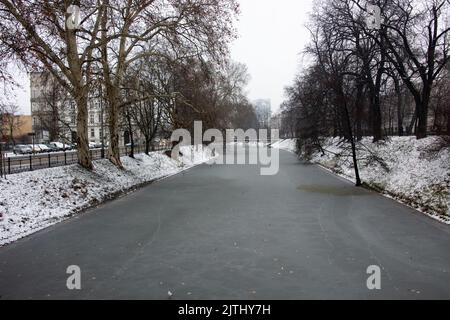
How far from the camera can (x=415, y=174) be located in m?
17.8

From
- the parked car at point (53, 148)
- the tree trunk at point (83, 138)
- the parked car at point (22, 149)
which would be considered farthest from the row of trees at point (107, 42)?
the parked car at point (53, 148)

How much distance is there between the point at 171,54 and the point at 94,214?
14.4m

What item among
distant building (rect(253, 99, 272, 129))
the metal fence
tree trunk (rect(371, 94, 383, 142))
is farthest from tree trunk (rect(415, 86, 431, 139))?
distant building (rect(253, 99, 272, 129))

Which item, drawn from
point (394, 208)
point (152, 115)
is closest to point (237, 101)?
point (152, 115)

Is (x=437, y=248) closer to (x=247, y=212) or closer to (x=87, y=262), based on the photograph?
(x=247, y=212)

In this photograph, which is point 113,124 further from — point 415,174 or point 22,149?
point 22,149

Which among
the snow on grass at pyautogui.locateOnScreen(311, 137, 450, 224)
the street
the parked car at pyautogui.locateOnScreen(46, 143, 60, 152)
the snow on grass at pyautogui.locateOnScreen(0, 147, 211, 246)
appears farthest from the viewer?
the parked car at pyautogui.locateOnScreen(46, 143, 60, 152)

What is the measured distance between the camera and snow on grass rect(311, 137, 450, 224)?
1427cm

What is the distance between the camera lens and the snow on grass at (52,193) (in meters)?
11.9

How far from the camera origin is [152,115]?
1426 inches

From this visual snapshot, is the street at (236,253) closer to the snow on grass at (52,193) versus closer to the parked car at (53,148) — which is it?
the snow on grass at (52,193)

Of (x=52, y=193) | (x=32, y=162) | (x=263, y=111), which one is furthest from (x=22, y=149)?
(x=263, y=111)

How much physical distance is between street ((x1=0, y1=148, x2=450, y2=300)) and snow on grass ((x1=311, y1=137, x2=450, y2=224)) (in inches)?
36.0

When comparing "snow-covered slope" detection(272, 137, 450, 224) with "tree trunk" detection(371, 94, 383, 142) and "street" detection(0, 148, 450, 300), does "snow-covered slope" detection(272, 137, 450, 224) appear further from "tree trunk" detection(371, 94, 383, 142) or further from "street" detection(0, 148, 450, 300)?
"tree trunk" detection(371, 94, 383, 142)
